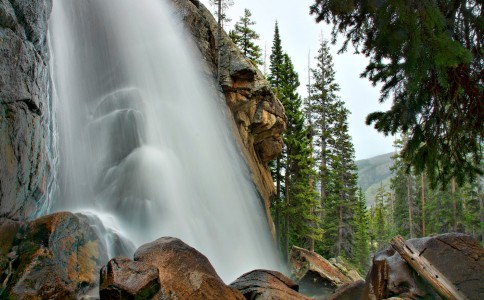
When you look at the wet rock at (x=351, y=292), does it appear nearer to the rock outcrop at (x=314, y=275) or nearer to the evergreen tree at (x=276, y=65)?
the rock outcrop at (x=314, y=275)

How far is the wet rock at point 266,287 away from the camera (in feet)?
21.1

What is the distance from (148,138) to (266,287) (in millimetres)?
10082

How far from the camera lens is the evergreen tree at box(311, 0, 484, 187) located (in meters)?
4.12

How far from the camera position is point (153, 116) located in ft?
53.5

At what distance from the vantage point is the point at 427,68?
4.31m

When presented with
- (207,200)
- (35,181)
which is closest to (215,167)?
(207,200)

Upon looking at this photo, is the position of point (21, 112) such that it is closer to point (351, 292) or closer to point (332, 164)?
point (351, 292)

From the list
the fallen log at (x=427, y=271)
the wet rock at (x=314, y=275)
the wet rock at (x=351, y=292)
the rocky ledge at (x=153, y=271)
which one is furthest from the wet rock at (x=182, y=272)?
the wet rock at (x=314, y=275)

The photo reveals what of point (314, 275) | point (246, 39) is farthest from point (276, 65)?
point (314, 275)

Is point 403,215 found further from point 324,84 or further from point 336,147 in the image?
point 324,84

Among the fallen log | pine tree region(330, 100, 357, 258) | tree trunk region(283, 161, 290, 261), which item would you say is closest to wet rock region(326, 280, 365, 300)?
the fallen log

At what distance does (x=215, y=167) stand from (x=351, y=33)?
13.6m

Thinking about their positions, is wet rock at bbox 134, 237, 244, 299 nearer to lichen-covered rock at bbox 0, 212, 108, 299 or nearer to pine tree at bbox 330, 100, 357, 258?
lichen-covered rock at bbox 0, 212, 108, 299

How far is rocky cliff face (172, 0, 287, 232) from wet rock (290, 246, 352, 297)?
13.9ft
